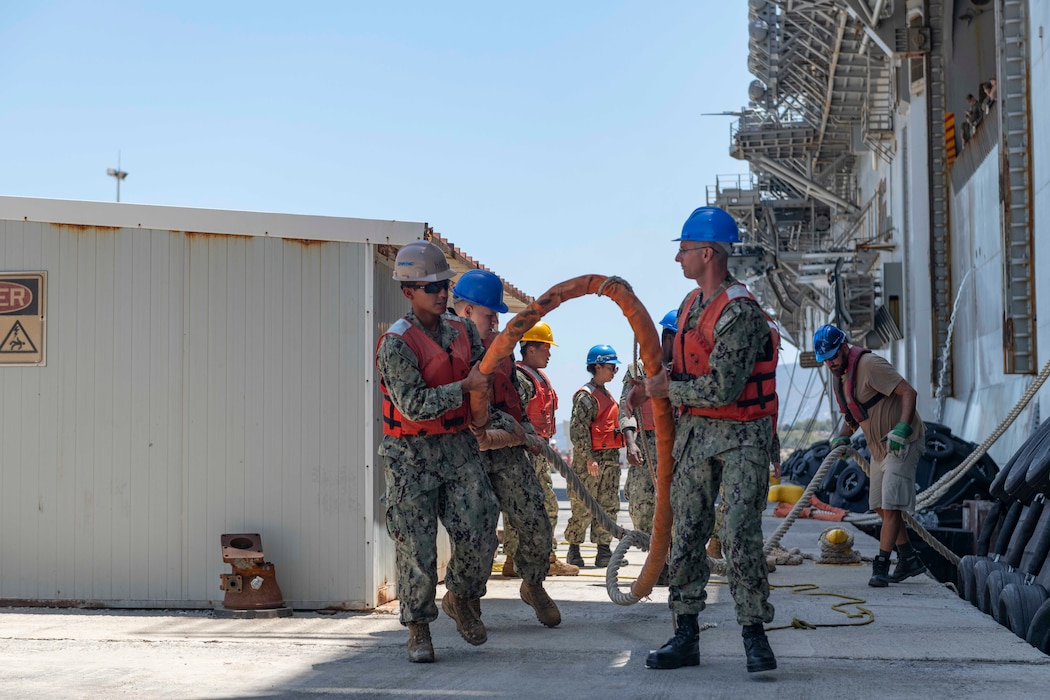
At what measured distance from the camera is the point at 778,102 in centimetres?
3828

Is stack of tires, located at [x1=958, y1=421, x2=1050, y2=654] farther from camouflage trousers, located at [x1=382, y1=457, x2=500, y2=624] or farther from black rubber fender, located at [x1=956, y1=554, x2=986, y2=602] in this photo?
camouflage trousers, located at [x1=382, y1=457, x2=500, y2=624]

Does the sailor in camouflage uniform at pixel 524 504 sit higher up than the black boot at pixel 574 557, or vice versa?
the sailor in camouflage uniform at pixel 524 504

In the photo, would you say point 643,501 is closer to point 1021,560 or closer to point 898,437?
point 898,437

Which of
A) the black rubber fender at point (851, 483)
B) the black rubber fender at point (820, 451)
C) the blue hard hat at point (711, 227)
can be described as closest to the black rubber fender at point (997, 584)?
the blue hard hat at point (711, 227)

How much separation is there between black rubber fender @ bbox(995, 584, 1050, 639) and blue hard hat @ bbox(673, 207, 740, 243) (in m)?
3.45

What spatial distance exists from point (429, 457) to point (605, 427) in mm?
4800

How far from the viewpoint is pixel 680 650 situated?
213 inches

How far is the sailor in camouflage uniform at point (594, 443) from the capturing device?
1038 cm

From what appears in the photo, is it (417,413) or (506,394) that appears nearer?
(417,413)

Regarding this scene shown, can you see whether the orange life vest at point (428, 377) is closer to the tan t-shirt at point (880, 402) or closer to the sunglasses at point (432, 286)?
the sunglasses at point (432, 286)

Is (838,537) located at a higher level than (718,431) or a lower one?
lower

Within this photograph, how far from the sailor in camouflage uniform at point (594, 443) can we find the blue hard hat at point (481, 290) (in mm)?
3345

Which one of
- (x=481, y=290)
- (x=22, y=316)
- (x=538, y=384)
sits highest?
(x=481, y=290)

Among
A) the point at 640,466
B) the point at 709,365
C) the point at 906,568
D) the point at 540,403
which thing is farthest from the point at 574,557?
the point at 709,365
